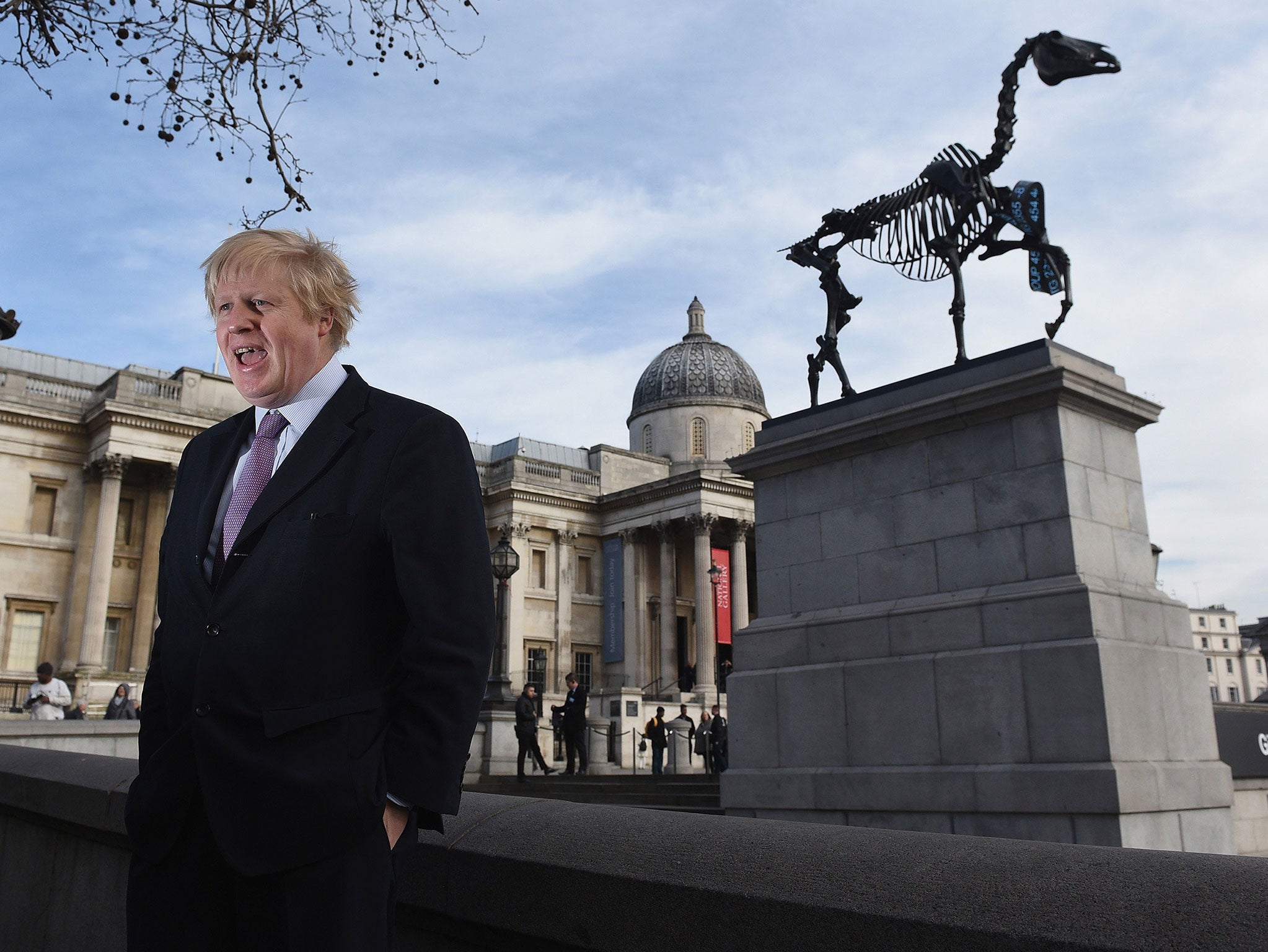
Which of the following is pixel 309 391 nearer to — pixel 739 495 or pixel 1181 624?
pixel 1181 624

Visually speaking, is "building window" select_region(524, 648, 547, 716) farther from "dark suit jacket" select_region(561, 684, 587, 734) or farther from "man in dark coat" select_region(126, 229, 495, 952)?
"man in dark coat" select_region(126, 229, 495, 952)

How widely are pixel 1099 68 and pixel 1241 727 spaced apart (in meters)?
6.47

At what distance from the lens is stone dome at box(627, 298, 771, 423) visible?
57.1m

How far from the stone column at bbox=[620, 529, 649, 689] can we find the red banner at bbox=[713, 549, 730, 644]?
5.30m

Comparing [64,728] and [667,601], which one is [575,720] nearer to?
[64,728]

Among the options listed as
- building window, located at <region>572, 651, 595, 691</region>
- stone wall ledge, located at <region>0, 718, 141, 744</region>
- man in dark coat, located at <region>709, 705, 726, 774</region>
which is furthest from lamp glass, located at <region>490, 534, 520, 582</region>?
building window, located at <region>572, 651, 595, 691</region>

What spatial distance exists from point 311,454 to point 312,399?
0.65 feet

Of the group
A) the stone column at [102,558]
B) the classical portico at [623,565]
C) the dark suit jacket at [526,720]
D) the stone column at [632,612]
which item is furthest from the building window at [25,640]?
the dark suit jacket at [526,720]

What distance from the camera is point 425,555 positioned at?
2260 mm

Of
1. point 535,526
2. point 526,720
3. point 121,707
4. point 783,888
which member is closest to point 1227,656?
point 535,526

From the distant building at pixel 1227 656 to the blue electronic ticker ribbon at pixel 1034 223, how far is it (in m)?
122

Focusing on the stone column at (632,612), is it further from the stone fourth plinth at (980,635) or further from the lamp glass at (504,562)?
the stone fourth plinth at (980,635)

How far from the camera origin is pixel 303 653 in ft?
7.05

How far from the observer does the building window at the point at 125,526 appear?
138 ft
